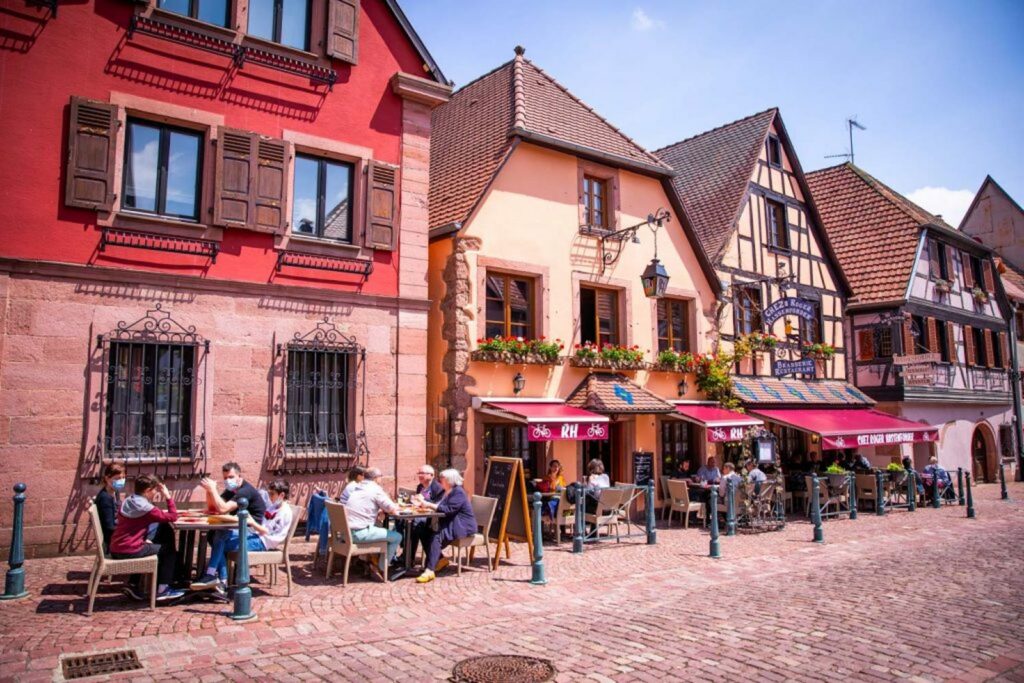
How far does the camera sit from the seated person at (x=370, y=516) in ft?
27.9

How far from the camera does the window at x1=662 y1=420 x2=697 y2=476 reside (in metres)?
16.3

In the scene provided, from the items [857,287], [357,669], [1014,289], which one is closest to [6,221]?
[357,669]

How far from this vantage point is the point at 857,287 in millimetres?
23859

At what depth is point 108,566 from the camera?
267 inches

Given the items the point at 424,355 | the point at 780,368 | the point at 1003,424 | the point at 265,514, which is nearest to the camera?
the point at 265,514

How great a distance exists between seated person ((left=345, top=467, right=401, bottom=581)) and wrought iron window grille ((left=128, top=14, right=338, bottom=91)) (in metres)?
6.74

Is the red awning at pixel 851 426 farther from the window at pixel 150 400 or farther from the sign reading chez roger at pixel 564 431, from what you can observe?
the window at pixel 150 400

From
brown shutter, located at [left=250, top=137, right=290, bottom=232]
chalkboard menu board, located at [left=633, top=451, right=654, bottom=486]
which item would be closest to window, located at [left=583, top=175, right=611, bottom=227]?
chalkboard menu board, located at [left=633, top=451, right=654, bottom=486]

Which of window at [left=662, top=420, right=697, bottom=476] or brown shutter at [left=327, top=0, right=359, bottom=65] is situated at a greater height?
brown shutter at [left=327, top=0, right=359, bottom=65]

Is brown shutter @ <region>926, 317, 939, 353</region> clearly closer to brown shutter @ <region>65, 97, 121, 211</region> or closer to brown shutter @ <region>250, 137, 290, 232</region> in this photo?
brown shutter @ <region>250, 137, 290, 232</region>

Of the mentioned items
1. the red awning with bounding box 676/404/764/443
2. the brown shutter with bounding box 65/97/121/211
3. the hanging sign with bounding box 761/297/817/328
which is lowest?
the red awning with bounding box 676/404/764/443

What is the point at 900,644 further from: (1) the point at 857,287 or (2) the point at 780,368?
(1) the point at 857,287

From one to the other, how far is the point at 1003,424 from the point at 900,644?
85.8 ft

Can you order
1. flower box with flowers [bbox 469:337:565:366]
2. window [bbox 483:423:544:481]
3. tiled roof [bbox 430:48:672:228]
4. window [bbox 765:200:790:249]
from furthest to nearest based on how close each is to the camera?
1. window [bbox 765:200:790:249]
2. tiled roof [bbox 430:48:672:228]
3. window [bbox 483:423:544:481]
4. flower box with flowers [bbox 469:337:565:366]
